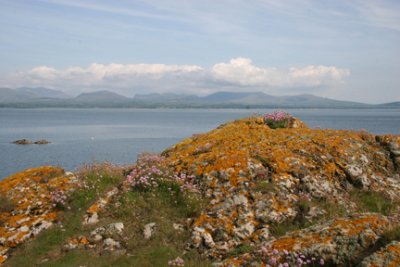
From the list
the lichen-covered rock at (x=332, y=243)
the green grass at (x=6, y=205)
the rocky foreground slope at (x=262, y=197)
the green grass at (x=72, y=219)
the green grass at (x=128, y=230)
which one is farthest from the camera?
the green grass at (x=6, y=205)

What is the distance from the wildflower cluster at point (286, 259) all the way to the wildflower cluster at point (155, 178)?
13.8 ft

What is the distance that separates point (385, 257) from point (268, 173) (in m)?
5.68

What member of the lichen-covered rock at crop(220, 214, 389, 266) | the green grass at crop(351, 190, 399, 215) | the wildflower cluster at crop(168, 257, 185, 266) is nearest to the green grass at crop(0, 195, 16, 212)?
the wildflower cluster at crop(168, 257, 185, 266)

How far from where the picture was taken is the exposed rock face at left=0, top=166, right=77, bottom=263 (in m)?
11.1

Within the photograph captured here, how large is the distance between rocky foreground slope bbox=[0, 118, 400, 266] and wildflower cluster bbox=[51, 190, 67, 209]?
7 centimetres

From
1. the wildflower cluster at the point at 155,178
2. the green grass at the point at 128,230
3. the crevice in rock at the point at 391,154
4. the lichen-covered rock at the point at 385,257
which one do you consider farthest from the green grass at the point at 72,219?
the crevice in rock at the point at 391,154

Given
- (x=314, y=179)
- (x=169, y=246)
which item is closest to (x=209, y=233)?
(x=169, y=246)

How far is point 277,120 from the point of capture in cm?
1662

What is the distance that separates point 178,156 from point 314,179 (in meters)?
4.74

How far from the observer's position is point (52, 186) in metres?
12.8

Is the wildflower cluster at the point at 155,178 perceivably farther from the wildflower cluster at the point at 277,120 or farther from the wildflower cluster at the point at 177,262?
the wildflower cluster at the point at 277,120

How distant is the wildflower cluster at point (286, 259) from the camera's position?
7758 mm

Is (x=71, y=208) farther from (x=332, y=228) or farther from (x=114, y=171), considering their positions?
(x=332, y=228)

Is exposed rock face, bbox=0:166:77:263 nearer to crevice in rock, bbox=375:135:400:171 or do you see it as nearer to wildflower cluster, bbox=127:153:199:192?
wildflower cluster, bbox=127:153:199:192
